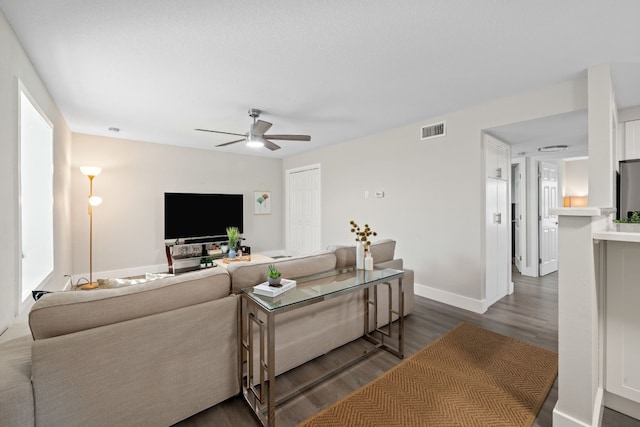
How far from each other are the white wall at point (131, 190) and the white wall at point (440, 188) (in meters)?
3.10

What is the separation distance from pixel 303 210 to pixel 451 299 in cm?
362

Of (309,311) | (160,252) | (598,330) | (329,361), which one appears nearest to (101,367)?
(309,311)

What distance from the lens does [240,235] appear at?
6.12 meters

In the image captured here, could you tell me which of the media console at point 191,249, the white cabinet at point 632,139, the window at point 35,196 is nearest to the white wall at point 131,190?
the media console at point 191,249

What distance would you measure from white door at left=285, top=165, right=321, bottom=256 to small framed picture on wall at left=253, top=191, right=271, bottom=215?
1.51 ft

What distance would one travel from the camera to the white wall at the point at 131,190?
454 centimetres

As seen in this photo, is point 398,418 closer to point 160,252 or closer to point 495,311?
point 495,311

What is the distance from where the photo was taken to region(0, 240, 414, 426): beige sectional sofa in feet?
3.98

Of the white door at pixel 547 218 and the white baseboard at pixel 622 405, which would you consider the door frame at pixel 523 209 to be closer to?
the white door at pixel 547 218

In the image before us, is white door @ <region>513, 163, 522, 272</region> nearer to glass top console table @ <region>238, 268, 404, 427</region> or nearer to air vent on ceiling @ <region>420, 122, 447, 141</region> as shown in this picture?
air vent on ceiling @ <region>420, 122, 447, 141</region>

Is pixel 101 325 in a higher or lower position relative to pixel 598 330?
higher

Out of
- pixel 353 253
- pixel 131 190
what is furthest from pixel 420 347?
pixel 131 190

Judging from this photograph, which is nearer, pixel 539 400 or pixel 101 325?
pixel 101 325

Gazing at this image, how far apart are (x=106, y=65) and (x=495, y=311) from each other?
15.6ft
